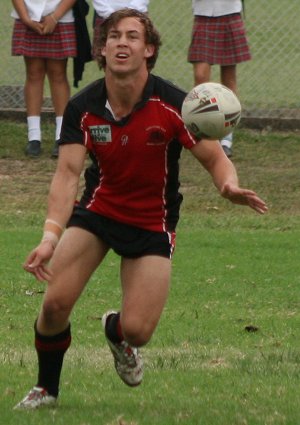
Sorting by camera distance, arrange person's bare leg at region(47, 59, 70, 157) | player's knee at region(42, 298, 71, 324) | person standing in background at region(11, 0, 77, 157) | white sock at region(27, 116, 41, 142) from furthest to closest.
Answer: white sock at region(27, 116, 41, 142), person's bare leg at region(47, 59, 70, 157), person standing in background at region(11, 0, 77, 157), player's knee at region(42, 298, 71, 324)

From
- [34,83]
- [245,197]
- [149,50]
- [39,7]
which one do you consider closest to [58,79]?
[34,83]

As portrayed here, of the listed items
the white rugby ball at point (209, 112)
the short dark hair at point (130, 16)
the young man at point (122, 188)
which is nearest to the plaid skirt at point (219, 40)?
the short dark hair at point (130, 16)

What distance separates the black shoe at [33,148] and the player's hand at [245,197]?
26.4 ft

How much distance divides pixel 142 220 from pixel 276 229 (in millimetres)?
5629

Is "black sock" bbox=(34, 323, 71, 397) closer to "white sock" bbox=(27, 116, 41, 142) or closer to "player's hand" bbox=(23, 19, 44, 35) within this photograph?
"player's hand" bbox=(23, 19, 44, 35)

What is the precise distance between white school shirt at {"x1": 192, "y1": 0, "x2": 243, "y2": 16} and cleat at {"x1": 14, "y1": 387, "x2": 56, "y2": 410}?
7.69 meters

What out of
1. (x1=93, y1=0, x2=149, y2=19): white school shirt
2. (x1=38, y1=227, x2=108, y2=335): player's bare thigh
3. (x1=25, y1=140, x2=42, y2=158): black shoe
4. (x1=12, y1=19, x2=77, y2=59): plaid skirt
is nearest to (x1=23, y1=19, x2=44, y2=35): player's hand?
(x1=12, y1=19, x2=77, y2=59): plaid skirt

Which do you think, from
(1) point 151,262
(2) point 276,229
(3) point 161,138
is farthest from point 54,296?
(2) point 276,229

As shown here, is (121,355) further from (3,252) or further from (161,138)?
(3,252)

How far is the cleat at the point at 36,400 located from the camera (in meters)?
6.72

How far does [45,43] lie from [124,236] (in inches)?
291

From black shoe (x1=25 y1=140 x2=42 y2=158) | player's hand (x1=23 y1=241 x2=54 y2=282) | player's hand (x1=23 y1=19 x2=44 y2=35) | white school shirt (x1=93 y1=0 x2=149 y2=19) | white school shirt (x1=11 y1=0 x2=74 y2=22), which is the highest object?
player's hand (x1=23 y1=241 x2=54 y2=282)

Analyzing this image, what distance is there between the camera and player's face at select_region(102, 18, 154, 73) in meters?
6.77

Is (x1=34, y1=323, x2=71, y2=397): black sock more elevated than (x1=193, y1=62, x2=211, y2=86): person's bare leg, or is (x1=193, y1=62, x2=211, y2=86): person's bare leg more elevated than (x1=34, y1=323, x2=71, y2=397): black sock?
(x1=34, y1=323, x2=71, y2=397): black sock
